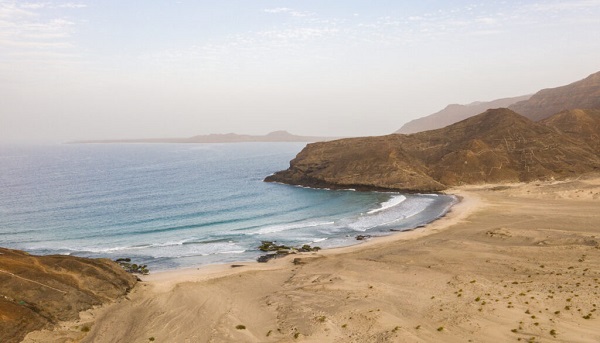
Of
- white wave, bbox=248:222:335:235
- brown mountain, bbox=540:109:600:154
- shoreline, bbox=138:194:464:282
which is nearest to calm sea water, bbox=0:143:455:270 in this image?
white wave, bbox=248:222:335:235

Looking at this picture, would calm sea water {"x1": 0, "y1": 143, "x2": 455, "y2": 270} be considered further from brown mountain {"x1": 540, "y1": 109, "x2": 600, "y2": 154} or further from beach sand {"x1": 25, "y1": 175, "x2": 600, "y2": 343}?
brown mountain {"x1": 540, "y1": 109, "x2": 600, "y2": 154}

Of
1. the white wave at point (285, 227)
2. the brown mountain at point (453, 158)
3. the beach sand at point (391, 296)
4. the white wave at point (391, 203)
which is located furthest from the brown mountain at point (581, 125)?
the white wave at point (285, 227)

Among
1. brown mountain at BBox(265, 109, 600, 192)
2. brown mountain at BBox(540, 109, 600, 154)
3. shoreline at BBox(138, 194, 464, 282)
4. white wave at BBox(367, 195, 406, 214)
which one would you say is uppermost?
brown mountain at BBox(540, 109, 600, 154)

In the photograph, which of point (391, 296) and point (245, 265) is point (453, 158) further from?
point (391, 296)

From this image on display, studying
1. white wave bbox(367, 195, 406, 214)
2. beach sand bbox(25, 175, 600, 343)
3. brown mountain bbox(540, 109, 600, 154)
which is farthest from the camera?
brown mountain bbox(540, 109, 600, 154)

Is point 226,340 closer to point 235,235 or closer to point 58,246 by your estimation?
point 235,235

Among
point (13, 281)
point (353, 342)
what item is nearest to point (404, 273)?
point (353, 342)

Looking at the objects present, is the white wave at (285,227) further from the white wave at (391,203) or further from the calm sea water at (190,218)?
the white wave at (391,203)
